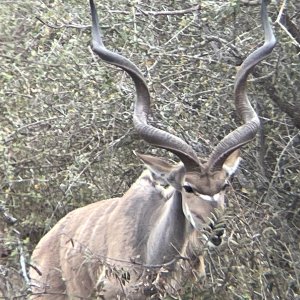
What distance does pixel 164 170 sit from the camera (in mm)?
4289

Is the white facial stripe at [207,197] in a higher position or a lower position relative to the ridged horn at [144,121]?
lower

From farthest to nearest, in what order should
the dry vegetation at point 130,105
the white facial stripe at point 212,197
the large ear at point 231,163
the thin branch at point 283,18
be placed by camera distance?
the dry vegetation at point 130,105, the thin branch at point 283,18, the large ear at point 231,163, the white facial stripe at point 212,197

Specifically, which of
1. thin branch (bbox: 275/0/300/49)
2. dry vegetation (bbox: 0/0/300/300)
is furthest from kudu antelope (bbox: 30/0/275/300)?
dry vegetation (bbox: 0/0/300/300)

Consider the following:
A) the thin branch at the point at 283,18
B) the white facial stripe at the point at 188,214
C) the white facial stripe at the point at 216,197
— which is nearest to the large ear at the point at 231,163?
the white facial stripe at the point at 216,197

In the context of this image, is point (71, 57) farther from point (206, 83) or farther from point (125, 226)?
point (125, 226)

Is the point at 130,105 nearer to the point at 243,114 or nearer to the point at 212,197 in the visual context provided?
the point at 243,114

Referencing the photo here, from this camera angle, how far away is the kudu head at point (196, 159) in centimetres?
411

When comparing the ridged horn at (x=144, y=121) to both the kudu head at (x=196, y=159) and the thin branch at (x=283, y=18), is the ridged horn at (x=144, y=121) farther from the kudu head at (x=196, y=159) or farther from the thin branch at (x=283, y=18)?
the thin branch at (x=283, y=18)

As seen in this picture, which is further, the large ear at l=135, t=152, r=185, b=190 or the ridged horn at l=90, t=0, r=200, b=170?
the large ear at l=135, t=152, r=185, b=190

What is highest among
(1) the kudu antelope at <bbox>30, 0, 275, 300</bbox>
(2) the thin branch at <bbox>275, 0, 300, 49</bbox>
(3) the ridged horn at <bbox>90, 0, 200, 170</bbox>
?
(2) the thin branch at <bbox>275, 0, 300, 49</bbox>

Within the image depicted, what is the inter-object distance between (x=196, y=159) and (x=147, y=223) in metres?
0.63

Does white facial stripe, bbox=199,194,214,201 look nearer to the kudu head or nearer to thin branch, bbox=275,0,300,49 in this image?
the kudu head

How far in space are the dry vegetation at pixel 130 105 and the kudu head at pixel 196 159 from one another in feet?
2.10

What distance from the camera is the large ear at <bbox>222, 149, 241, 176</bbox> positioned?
4219 millimetres
